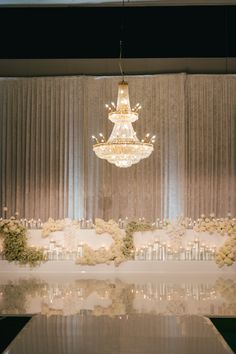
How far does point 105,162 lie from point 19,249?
93.5 inches

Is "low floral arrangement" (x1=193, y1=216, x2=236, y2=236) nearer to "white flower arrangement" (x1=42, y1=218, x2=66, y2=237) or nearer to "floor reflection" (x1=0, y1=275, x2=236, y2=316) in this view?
"floor reflection" (x1=0, y1=275, x2=236, y2=316)

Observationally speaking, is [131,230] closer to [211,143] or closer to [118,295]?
[118,295]

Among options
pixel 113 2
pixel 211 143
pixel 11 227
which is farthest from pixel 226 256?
pixel 113 2

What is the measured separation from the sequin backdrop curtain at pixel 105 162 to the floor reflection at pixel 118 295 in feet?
6.91

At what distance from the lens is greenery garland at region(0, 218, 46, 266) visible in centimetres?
851

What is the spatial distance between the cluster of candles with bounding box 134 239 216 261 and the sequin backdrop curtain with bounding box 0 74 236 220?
1.29 metres

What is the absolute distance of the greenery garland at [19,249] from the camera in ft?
27.9

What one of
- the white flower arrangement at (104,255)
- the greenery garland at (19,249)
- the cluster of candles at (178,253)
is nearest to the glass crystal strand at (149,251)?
the cluster of candles at (178,253)

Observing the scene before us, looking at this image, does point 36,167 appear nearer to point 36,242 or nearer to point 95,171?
point 95,171

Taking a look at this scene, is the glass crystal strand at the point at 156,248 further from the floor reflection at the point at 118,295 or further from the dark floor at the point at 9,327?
the dark floor at the point at 9,327

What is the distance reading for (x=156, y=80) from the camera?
10.0 m

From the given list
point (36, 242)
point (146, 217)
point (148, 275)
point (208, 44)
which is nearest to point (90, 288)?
point (148, 275)

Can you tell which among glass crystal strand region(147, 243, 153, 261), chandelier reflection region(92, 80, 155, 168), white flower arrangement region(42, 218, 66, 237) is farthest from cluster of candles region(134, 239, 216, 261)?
chandelier reflection region(92, 80, 155, 168)

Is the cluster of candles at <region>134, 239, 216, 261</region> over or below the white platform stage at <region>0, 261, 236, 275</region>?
over
